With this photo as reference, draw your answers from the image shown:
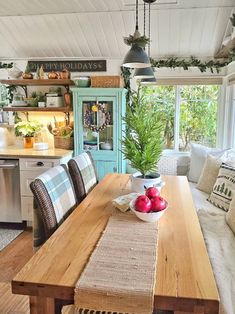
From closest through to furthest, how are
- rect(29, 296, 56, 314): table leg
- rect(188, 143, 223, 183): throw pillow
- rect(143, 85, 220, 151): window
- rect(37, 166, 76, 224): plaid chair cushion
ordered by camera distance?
rect(29, 296, 56, 314): table leg, rect(37, 166, 76, 224): plaid chair cushion, rect(188, 143, 223, 183): throw pillow, rect(143, 85, 220, 151): window

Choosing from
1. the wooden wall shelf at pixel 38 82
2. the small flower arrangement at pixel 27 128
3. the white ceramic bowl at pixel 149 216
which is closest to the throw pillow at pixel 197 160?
the wooden wall shelf at pixel 38 82

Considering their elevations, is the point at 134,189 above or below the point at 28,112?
below

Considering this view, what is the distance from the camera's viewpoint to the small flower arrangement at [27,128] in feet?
13.3

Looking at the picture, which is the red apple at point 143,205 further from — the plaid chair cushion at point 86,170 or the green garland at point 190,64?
the green garland at point 190,64

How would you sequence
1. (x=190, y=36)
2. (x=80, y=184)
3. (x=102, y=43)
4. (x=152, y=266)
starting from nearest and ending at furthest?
(x=152, y=266), (x=80, y=184), (x=190, y=36), (x=102, y=43)

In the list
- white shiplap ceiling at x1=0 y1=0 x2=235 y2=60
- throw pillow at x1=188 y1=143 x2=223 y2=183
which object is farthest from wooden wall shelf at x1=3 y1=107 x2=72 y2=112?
throw pillow at x1=188 y1=143 x2=223 y2=183

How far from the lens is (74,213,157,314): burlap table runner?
3.76 feet

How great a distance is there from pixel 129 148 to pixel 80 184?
59 cm

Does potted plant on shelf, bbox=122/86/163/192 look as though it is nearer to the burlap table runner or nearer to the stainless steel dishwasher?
the burlap table runner

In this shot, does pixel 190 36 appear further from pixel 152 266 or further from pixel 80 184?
pixel 152 266

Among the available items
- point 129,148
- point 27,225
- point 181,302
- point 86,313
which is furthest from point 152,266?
point 27,225

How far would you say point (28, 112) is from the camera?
4352 millimetres

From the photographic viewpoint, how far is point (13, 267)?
286 cm

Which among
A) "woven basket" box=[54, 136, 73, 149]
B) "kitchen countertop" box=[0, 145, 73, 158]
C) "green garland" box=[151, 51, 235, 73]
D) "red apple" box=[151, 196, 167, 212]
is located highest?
"green garland" box=[151, 51, 235, 73]
